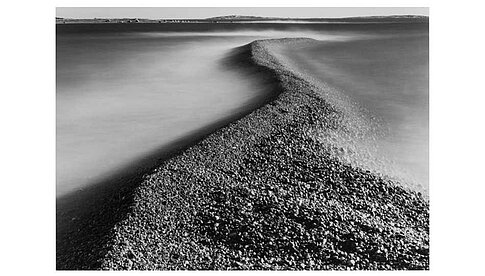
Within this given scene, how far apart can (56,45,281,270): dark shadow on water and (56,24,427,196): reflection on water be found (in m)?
0.09

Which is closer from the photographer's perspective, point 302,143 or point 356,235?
point 356,235

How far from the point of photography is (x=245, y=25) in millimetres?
5395

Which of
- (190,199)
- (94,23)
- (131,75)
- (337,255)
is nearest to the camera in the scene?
(337,255)

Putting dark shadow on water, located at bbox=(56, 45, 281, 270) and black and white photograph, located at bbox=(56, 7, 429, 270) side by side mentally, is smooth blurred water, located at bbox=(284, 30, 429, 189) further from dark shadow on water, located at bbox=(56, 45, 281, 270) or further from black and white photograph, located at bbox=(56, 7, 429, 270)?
dark shadow on water, located at bbox=(56, 45, 281, 270)

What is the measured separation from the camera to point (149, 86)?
205 inches

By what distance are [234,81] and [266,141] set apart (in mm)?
1275

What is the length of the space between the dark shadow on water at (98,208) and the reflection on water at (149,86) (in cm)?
9

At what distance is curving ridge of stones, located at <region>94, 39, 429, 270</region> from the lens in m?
3.83

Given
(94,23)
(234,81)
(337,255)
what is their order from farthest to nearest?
(234,81), (94,23), (337,255)

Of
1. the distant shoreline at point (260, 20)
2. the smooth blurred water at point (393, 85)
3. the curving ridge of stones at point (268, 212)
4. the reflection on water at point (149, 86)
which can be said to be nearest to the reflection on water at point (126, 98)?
the reflection on water at point (149, 86)

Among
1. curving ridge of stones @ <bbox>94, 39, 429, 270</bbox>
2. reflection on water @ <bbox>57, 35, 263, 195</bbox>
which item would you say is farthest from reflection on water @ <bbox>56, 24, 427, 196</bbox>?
curving ridge of stones @ <bbox>94, 39, 429, 270</bbox>
